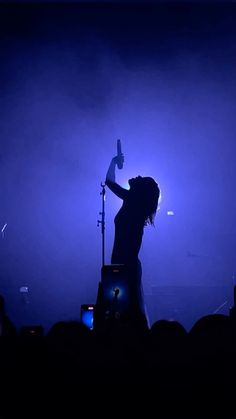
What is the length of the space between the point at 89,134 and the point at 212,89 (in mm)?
2392

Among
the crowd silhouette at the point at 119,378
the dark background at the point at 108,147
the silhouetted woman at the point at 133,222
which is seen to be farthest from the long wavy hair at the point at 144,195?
the dark background at the point at 108,147

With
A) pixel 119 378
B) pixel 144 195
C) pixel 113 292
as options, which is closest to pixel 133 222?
pixel 144 195

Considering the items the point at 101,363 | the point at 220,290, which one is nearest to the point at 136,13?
the point at 220,290

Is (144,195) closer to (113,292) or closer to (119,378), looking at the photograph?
(113,292)

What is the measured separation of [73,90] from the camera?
766cm

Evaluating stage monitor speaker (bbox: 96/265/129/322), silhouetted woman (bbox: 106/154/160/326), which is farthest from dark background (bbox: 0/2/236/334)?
stage monitor speaker (bbox: 96/265/129/322)

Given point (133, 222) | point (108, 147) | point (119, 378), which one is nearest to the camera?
point (119, 378)

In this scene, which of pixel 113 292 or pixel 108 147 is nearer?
pixel 113 292

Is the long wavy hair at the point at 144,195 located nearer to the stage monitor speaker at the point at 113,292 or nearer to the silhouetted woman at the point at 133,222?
the silhouetted woman at the point at 133,222

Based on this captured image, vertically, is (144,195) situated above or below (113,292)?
above

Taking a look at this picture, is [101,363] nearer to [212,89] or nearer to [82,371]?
[82,371]

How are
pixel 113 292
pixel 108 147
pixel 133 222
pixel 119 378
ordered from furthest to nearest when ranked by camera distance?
pixel 108 147
pixel 133 222
pixel 113 292
pixel 119 378

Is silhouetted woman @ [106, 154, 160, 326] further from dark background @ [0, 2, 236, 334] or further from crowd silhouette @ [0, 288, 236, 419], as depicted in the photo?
dark background @ [0, 2, 236, 334]

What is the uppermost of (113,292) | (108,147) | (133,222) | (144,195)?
(108,147)
